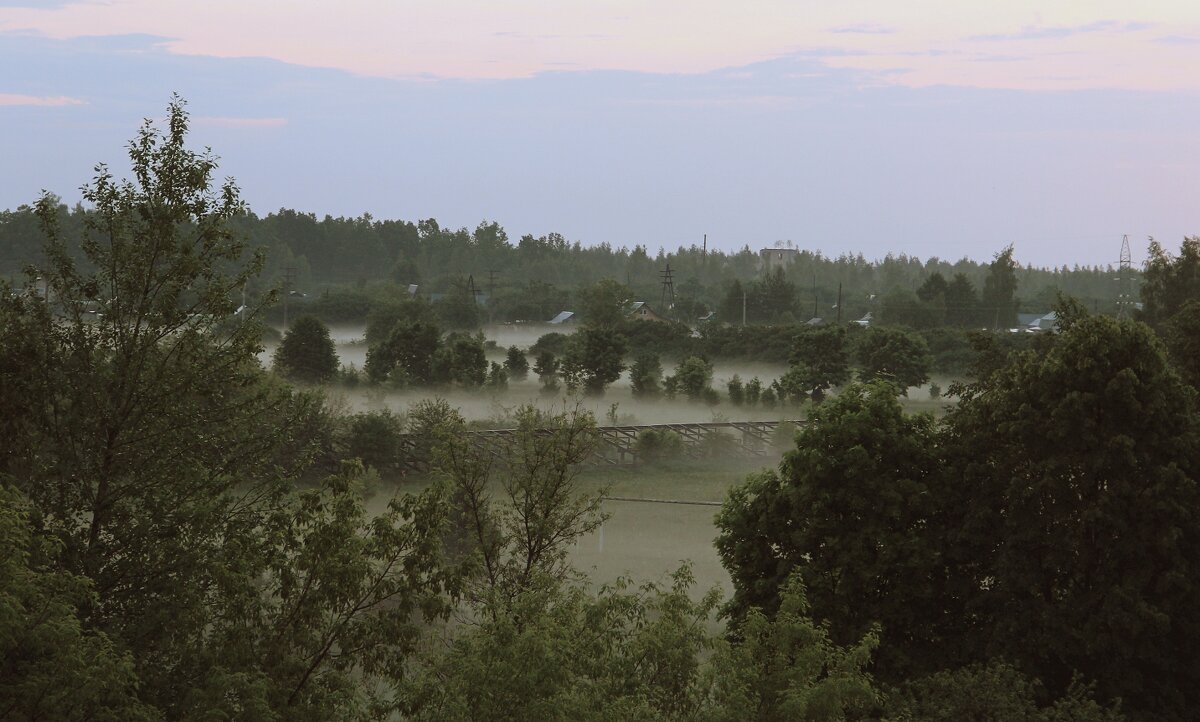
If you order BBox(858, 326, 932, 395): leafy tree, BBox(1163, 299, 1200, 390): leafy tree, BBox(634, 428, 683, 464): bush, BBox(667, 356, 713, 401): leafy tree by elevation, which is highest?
BBox(1163, 299, 1200, 390): leafy tree

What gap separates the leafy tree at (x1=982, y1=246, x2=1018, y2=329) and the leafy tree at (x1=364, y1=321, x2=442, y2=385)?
5957cm

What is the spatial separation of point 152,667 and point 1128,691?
15.2 meters

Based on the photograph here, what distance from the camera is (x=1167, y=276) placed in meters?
61.7

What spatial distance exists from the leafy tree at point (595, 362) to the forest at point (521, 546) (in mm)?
46729

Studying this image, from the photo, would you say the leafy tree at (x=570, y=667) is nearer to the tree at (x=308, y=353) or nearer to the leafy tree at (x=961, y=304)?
the tree at (x=308, y=353)

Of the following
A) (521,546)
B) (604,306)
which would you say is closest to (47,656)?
(521,546)

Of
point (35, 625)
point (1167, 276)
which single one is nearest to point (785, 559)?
point (35, 625)

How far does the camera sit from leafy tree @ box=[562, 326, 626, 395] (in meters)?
72.4

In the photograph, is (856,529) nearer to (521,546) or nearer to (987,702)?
(987,702)

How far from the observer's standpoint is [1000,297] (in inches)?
4432

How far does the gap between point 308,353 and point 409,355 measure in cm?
597

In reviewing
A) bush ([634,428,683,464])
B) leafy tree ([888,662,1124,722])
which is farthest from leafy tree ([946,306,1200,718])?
bush ([634,428,683,464])

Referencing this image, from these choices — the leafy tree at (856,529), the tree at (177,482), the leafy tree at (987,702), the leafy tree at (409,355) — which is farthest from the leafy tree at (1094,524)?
the leafy tree at (409,355)

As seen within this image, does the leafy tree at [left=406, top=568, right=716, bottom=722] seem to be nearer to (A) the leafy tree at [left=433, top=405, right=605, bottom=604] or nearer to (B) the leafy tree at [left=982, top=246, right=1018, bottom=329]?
(A) the leafy tree at [left=433, top=405, right=605, bottom=604]
